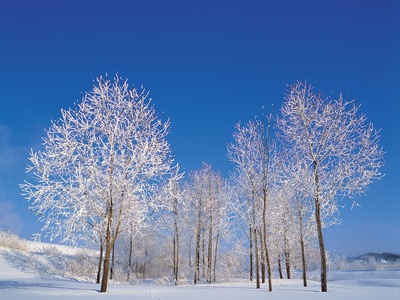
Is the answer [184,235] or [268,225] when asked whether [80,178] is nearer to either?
[268,225]

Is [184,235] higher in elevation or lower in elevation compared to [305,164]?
lower

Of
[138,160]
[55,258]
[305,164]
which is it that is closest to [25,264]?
[55,258]

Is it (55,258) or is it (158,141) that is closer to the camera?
(158,141)

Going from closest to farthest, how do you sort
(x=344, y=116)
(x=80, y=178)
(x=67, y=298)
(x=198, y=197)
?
(x=67, y=298)
(x=80, y=178)
(x=344, y=116)
(x=198, y=197)

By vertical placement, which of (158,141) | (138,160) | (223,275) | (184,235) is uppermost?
(158,141)

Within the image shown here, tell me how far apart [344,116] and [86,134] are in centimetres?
1314

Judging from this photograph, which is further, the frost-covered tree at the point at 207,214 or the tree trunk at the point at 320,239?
the frost-covered tree at the point at 207,214

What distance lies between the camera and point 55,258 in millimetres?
32219

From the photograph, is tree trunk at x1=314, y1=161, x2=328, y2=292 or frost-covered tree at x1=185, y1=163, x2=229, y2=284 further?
frost-covered tree at x1=185, y1=163, x2=229, y2=284

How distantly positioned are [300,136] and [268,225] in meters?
10.6

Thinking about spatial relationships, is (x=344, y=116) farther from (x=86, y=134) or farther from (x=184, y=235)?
(x=184, y=235)

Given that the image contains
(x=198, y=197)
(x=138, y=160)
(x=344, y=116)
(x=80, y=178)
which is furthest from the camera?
(x=198, y=197)

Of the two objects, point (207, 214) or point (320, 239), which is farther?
point (207, 214)

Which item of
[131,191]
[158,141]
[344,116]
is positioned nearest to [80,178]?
[131,191]
